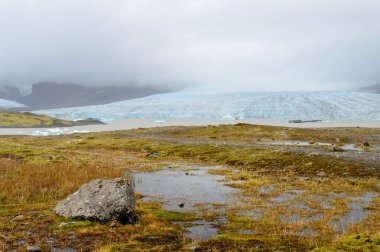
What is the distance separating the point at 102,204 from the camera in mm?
17953

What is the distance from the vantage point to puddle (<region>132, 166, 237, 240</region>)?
58.0ft

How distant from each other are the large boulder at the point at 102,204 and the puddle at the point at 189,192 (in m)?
2.67

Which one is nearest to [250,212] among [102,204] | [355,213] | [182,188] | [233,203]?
[233,203]

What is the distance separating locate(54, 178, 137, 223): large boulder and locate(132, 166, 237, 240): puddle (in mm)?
2666

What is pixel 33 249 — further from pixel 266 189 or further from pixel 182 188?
pixel 266 189

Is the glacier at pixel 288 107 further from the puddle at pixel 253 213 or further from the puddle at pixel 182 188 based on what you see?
the puddle at pixel 253 213

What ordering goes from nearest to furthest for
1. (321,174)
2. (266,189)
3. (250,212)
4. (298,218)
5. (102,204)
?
(102,204)
(298,218)
(250,212)
(266,189)
(321,174)

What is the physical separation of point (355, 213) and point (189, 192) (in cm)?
1095

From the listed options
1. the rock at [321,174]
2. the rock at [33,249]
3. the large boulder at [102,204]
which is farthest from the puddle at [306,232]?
the rock at [321,174]

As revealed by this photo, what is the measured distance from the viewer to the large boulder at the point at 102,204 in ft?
57.6

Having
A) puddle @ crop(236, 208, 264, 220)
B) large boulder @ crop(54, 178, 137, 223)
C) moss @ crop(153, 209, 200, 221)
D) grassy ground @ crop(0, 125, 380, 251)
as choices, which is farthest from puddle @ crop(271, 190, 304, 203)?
large boulder @ crop(54, 178, 137, 223)

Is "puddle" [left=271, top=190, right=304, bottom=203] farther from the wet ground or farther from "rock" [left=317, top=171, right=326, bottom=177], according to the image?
"rock" [left=317, top=171, right=326, bottom=177]

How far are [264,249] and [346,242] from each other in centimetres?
264

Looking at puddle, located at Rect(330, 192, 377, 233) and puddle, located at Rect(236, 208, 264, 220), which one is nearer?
puddle, located at Rect(330, 192, 377, 233)
